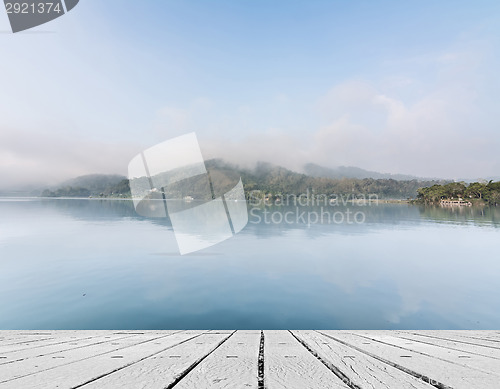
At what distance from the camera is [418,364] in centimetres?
163

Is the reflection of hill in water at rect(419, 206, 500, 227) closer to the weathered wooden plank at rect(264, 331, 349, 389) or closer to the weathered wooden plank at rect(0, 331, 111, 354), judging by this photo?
the weathered wooden plank at rect(264, 331, 349, 389)

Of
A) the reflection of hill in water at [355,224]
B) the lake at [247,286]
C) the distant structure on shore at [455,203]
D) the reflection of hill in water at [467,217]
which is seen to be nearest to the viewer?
the lake at [247,286]

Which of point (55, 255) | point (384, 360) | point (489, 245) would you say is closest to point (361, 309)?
point (384, 360)

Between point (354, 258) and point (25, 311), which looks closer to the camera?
point (25, 311)

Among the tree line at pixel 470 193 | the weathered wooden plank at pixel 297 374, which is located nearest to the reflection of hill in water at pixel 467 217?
the tree line at pixel 470 193

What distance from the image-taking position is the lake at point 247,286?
34.2ft

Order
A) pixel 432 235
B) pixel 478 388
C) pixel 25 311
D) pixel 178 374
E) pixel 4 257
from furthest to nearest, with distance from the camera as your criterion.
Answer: pixel 432 235 → pixel 4 257 → pixel 25 311 → pixel 178 374 → pixel 478 388

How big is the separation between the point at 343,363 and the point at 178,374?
98 centimetres

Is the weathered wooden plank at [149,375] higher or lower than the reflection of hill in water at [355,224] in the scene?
higher

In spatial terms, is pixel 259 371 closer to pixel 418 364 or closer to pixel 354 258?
pixel 418 364

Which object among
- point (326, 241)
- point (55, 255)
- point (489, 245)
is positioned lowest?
point (489, 245)

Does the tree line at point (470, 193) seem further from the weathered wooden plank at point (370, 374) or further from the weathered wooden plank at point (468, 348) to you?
the weathered wooden plank at point (370, 374)

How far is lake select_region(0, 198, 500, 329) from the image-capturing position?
410 inches

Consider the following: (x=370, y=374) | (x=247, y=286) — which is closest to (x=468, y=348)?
(x=370, y=374)
